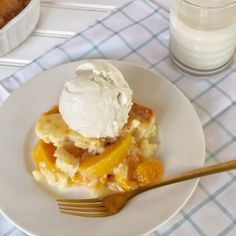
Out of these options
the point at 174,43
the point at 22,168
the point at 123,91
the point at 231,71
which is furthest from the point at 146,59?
the point at 22,168

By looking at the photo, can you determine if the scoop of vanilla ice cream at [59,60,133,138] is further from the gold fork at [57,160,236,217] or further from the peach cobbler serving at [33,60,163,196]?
the gold fork at [57,160,236,217]

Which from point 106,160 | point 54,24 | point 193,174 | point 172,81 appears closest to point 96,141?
point 106,160

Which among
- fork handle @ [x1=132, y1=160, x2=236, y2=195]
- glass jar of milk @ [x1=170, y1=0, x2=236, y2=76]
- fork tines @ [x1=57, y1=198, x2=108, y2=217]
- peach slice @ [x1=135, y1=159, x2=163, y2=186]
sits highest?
glass jar of milk @ [x1=170, y1=0, x2=236, y2=76]

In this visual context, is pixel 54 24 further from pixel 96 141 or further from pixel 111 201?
pixel 111 201

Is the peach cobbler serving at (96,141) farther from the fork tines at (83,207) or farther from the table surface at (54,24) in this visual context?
the table surface at (54,24)

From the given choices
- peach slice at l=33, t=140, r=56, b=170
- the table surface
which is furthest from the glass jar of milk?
peach slice at l=33, t=140, r=56, b=170

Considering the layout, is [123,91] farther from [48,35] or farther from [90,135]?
[48,35]

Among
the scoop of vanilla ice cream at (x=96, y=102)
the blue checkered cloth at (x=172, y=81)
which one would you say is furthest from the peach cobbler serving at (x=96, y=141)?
the blue checkered cloth at (x=172, y=81)
